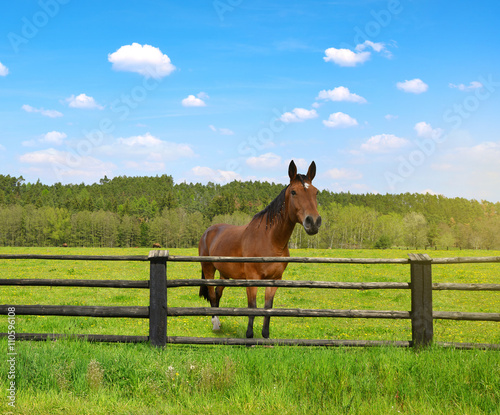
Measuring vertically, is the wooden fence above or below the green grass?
above

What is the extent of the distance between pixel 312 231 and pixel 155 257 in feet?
8.31

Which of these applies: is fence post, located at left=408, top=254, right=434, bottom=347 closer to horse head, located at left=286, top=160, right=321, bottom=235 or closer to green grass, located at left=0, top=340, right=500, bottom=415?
green grass, located at left=0, top=340, right=500, bottom=415

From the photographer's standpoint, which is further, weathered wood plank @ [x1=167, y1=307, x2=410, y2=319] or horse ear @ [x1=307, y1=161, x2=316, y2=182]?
horse ear @ [x1=307, y1=161, x2=316, y2=182]

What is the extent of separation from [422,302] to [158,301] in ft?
13.6

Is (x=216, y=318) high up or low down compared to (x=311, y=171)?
down

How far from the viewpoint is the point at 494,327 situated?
1167cm

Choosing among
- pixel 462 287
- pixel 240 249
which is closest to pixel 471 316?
pixel 462 287

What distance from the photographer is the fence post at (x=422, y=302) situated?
6.54m

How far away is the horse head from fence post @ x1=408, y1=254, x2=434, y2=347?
1.67m

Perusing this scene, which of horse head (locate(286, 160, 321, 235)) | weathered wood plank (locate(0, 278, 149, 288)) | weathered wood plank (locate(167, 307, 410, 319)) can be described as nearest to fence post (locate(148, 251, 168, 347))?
weathered wood plank (locate(167, 307, 410, 319))

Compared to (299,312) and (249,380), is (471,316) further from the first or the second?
(249,380)

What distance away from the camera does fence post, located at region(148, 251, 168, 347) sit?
6527 millimetres

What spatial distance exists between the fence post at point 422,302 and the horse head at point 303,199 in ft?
5.48

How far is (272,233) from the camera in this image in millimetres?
7945
